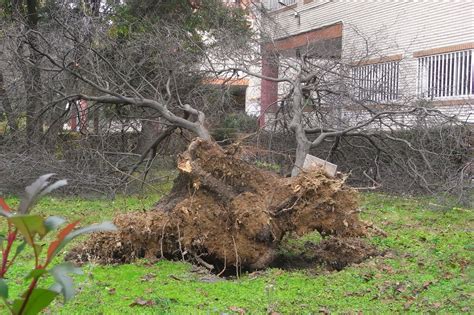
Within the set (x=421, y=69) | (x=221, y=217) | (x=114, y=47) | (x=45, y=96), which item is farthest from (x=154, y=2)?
(x=221, y=217)

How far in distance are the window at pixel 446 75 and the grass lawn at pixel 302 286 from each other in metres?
6.07

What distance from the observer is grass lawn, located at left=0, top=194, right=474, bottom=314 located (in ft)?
15.4

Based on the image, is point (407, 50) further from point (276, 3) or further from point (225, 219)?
point (225, 219)

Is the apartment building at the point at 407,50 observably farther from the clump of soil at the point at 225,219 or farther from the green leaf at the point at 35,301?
the green leaf at the point at 35,301

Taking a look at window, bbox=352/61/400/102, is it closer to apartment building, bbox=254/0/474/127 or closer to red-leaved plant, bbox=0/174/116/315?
apartment building, bbox=254/0/474/127

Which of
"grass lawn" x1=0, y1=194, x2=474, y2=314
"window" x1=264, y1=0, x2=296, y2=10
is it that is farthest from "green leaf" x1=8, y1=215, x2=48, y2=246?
"window" x1=264, y1=0, x2=296, y2=10

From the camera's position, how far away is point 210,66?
1144 cm

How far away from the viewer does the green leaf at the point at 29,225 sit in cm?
137

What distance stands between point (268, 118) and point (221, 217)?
257 inches

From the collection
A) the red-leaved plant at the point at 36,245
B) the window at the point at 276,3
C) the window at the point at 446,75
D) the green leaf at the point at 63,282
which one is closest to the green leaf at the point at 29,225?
the red-leaved plant at the point at 36,245

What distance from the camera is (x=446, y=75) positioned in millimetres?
13469

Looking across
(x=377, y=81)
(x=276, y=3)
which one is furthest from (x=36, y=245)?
(x=276, y=3)

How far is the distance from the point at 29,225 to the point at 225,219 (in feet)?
17.6

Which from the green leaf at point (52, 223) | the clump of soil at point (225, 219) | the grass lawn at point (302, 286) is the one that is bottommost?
A: the grass lawn at point (302, 286)
